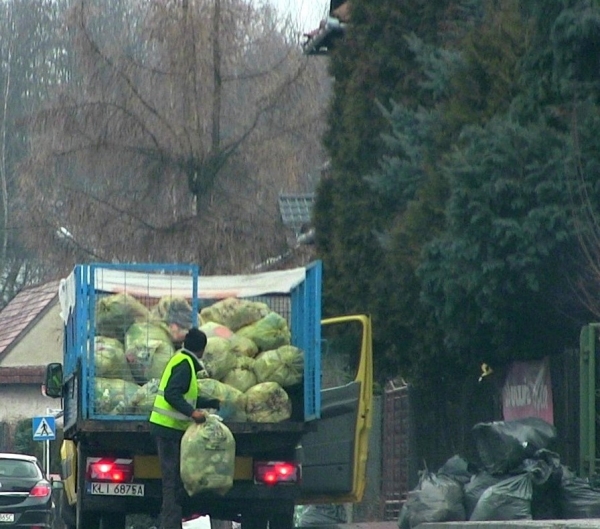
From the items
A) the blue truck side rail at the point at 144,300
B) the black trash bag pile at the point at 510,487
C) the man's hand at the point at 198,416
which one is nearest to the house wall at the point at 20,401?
the blue truck side rail at the point at 144,300

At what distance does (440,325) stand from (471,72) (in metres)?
2.37

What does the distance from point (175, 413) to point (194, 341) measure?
0.55 meters

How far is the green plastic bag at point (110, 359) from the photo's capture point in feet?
44.4

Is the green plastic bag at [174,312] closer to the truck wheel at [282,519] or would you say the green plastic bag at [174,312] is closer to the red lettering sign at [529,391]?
the truck wheel at [282,519]

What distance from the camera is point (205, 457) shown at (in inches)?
506

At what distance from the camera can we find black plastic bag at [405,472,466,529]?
14.4 meters

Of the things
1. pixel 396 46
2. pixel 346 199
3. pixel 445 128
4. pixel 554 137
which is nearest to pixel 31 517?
pixel 346 199

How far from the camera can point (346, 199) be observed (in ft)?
68.7

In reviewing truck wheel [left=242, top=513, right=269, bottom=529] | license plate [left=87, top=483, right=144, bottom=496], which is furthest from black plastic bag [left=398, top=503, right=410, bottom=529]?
license plate [left=87, top=483, right=144, bottom=496]

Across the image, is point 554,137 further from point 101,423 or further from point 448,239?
point 101,423

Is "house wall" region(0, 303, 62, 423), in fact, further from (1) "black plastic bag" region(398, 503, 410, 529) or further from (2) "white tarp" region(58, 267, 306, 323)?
(2) "white tarp" region(58, 267, 306, 323)

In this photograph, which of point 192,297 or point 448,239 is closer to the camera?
point 192,297

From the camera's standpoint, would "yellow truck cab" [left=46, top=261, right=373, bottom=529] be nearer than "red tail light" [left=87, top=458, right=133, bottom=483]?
Yes

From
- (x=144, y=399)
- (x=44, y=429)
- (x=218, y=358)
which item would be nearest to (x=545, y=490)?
(x=218, y=358)
